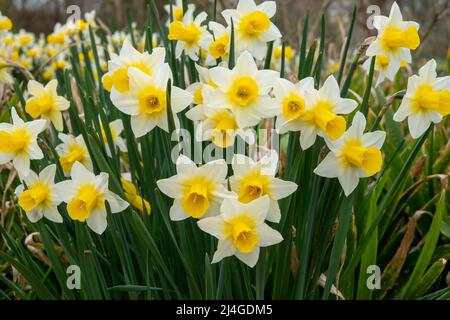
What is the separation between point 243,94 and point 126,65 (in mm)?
240

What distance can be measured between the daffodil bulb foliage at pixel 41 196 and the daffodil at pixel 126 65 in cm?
25

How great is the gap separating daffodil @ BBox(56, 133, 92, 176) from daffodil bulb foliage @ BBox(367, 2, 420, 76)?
0.71 meters

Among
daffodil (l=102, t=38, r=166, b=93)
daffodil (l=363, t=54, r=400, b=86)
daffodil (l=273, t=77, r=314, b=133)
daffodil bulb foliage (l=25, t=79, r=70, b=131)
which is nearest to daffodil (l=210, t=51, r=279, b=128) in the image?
daffodil (l=273, t=77, r=314, b=133)

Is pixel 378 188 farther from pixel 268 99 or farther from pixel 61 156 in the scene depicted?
pixel 61 156

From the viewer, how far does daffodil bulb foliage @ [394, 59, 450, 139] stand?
1.07 metres

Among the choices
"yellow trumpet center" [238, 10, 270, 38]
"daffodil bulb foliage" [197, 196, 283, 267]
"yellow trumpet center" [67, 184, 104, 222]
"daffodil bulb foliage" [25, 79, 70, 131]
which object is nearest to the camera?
"daffodil bulb foliage" [197, 196, 283, 267]

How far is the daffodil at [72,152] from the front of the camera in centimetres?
127

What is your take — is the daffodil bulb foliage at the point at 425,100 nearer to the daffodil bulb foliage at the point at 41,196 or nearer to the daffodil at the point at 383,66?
the daffodil at the point at 383,66

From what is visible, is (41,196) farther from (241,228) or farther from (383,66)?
(383,66)

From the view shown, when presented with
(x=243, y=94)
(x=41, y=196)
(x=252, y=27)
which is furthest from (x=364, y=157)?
(x=41, y=196)

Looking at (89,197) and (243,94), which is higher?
(243,94)

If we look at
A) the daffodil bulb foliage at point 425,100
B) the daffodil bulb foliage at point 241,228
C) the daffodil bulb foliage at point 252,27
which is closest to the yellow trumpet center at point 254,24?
the daffodil bulb foliage at point 252,27

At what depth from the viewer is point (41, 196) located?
1140 millimetres

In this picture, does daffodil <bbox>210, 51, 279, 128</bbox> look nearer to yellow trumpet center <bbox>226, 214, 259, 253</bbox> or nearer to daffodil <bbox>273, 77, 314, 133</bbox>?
daffodil <bbox>273, 77, 314, 133</bbox>
